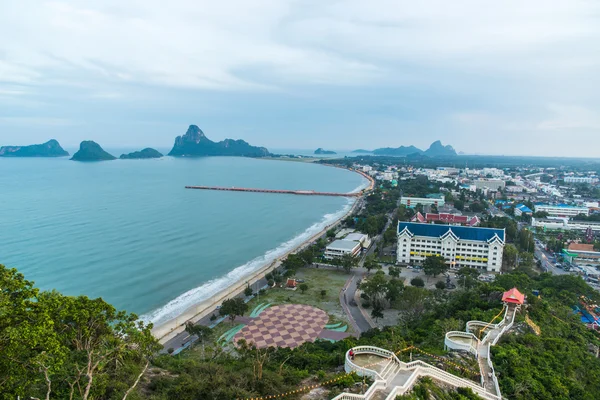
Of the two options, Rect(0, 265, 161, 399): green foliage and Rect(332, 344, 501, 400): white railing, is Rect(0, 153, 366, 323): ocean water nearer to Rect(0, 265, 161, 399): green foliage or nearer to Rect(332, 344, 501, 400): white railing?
Rect(0, 265, 161, 399): green foliage

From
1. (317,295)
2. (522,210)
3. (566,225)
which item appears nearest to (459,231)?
(317,295)

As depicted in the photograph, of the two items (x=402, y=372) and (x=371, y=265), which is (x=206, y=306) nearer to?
(x=371, y=265)

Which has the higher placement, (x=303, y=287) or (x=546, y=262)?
(x=303, y=287)

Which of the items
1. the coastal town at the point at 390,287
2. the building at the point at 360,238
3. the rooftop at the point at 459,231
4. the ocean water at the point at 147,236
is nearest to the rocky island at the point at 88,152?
the ocean water at the point at 147,236

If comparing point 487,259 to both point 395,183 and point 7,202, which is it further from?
point 7,202

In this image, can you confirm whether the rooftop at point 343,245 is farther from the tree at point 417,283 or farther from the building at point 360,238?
the tree at point 417,283

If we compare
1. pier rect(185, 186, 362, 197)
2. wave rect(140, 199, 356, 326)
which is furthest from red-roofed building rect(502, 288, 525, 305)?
pier rect(185, 186, 362, 197)
